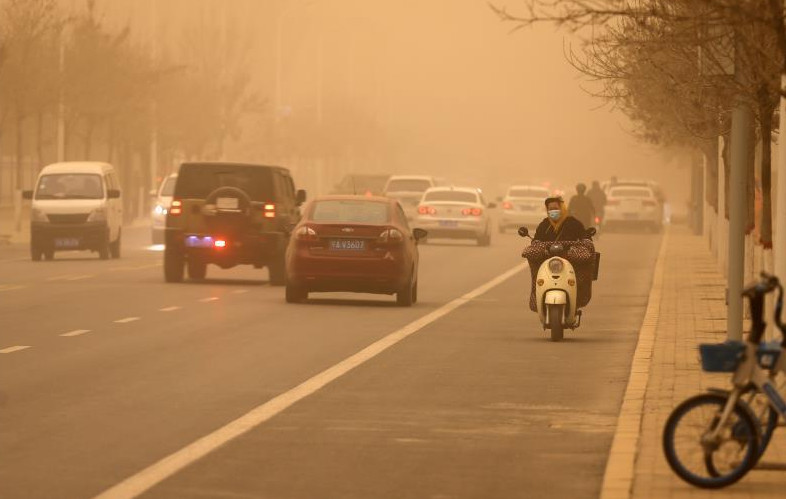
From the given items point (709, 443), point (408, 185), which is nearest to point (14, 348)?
point (709, 443)

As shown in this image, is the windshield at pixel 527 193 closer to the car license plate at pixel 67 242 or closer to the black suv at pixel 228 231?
the car license plate at pixel 67 242

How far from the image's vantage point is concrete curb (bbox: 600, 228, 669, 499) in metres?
11.6

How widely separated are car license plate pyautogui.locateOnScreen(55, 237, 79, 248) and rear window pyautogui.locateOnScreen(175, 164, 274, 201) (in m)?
8.26

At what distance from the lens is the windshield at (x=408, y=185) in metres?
61.2

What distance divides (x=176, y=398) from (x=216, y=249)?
55.6 feet

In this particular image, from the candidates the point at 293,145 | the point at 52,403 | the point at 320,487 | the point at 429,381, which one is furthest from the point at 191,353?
the point at 293,145

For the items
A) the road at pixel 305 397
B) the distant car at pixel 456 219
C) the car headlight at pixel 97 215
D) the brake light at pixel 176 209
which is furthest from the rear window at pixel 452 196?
the road at pixel 305 397

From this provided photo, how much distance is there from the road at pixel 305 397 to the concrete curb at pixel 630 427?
0.12 meters

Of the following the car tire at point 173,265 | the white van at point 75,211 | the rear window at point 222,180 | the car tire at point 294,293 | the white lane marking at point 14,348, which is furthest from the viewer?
the white van at point 75,211

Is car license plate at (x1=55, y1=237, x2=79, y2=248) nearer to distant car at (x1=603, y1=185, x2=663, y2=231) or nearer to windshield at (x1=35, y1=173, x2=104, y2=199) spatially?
windshield at (x1=35, y1=173, x2=104, y2=199)

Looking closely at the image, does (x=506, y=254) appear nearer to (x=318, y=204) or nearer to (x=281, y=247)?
(x=281, y=247)

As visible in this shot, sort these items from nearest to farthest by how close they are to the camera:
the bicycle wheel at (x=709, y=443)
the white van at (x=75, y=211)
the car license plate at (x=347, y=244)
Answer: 1. the bicycle wheel at (x=709, y=443)
2. the car license plate at (x=347, y=244)
3. the white van at (x=75, y=211)

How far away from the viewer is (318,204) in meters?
29.4

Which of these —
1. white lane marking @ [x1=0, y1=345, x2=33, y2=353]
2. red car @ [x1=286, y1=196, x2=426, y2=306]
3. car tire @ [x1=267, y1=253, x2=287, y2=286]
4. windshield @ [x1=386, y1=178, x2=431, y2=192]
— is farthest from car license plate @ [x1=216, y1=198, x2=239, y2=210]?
windshield @ [x1=386, y1=178, x2=431, y2=192]
